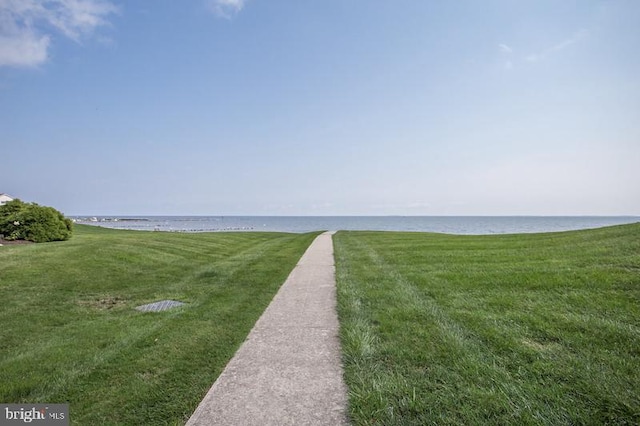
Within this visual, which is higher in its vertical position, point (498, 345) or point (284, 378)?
point (498, 345)

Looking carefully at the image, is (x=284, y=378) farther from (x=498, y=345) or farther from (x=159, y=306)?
(x=159, y=306)

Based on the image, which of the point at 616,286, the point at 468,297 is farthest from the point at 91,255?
the point at 616,286

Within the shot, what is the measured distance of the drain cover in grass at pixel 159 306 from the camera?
24.5ft

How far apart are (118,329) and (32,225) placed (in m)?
16.8

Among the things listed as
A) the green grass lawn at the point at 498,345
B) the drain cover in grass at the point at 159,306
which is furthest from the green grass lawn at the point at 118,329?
the green grass lawn at the point at 498,345

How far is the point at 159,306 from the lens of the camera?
771cm

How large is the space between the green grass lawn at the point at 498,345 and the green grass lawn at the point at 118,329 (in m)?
2.03

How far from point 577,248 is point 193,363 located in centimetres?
1320

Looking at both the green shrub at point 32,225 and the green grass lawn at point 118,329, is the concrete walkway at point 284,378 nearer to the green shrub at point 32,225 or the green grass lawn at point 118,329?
the green grass lawn at point 118,329

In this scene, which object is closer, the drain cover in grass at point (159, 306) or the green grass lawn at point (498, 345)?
the green grass lawn at point (498, 345)

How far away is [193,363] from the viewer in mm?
4566

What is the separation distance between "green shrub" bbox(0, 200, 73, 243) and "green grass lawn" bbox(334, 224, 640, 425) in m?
17.8

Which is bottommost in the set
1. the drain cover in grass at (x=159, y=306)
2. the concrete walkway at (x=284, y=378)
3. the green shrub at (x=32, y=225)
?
the drain cover in grass at (x=159, y=306)

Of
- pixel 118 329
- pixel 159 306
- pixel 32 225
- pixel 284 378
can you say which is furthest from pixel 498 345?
pixel 32 225
